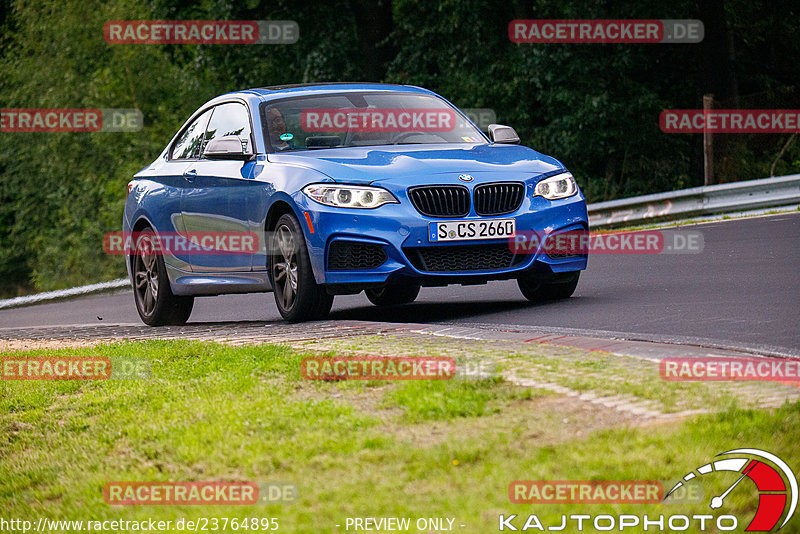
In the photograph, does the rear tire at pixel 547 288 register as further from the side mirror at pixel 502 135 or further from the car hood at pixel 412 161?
the side mirror at pixel 502 135

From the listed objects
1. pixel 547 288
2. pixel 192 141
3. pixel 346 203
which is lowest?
pixel 547 288

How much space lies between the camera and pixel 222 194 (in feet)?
35.3

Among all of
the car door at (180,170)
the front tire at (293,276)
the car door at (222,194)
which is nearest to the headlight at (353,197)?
the front tire at (293,276)

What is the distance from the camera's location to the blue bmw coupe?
31.3 feet

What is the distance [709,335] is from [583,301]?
257 cm

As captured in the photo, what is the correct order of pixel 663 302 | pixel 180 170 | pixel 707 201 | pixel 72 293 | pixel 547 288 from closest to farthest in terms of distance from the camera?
1. pixel 663 302
2. pixel 547 288
3. pixel 180 170
4. pixel 707 201
5. pixel 72 293

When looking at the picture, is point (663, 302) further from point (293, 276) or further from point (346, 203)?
point (293, 276)

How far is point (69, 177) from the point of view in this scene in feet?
178

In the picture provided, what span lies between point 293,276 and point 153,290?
2547mm

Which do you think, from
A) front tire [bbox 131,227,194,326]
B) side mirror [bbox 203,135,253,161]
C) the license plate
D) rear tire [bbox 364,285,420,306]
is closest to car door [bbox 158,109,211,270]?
front tire [bbox 131,227,194,326]

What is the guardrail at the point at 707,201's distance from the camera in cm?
1884

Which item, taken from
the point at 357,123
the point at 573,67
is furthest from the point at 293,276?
the point at 573,67

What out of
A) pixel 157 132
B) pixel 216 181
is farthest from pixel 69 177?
pixel 216 181

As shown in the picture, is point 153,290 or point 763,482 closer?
point 763,482
